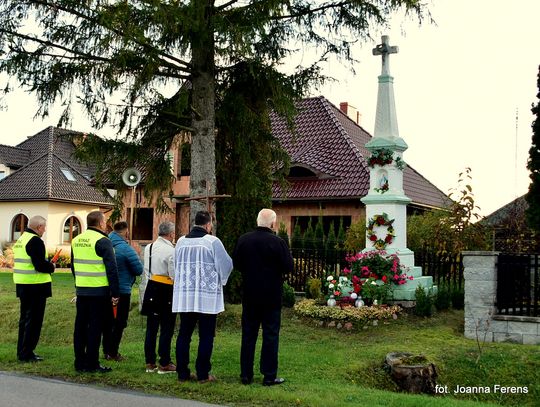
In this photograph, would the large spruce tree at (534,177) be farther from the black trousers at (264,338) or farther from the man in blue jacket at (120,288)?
the man in blue jacket at (120,288)

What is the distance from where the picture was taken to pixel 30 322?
331 inches

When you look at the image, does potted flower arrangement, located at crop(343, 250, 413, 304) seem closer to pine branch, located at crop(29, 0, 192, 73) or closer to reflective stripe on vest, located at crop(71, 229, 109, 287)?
pine branch, located at crop(29, 0, 192, 73)

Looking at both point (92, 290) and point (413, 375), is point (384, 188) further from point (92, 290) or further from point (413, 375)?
point (92, 290)

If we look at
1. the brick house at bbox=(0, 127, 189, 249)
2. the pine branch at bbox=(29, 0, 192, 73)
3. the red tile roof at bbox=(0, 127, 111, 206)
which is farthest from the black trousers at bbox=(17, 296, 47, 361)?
the brick house at bbox=(0, 127, 189, 249)

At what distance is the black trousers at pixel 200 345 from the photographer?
7.07 m

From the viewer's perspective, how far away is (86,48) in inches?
A: 424

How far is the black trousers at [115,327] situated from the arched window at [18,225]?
26.9 m

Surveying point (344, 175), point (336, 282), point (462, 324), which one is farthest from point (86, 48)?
point (344, 175)

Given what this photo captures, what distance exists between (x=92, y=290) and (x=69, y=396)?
4.77 feet

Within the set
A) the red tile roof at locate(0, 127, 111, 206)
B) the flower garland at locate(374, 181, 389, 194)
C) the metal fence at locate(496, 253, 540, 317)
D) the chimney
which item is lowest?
the metal fence at locate(496, 253, 540, 317)

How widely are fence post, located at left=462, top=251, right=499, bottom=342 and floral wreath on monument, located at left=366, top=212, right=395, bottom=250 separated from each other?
2.00m

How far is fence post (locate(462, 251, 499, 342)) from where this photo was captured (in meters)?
10.8

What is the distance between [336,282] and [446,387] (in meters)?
4.19

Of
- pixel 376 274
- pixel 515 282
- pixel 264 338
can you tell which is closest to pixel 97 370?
pixel 264 338
